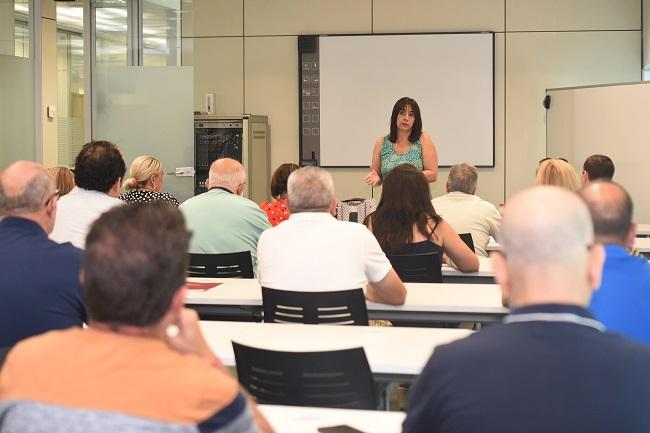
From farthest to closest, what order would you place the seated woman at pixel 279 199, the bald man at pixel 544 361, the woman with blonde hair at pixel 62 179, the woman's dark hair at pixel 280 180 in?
1. the woman's dark hair at pixel 280 180
2. the seated woman at pixel 279 199
3. the woman with blonde hair at pixel 62 179
4. the bald man at pixel 544 361

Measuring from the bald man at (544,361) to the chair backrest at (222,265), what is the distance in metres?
3.40

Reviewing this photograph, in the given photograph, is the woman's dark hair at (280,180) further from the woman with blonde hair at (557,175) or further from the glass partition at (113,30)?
the glass partition at (113,30)

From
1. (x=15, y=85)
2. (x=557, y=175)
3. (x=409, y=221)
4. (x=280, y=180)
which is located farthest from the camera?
(x=15, y=85)

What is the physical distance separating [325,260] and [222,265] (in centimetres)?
126

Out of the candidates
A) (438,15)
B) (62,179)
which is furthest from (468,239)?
(438,15)

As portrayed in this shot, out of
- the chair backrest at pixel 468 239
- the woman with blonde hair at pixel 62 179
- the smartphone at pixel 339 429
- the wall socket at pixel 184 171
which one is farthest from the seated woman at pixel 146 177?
the smartphone at pixel 339 429

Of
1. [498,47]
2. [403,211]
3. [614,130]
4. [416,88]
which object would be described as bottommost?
[403,211]

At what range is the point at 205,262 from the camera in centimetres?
507

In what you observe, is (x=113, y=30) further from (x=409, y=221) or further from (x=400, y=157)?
(x=409, y=221)

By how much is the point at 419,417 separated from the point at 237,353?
1.17 metres

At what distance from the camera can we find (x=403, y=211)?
16.3 ft

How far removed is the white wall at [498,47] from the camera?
1010 centimetres

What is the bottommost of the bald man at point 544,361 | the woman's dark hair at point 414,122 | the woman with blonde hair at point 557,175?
the bald man at point 544,361

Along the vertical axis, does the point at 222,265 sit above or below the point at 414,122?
below
